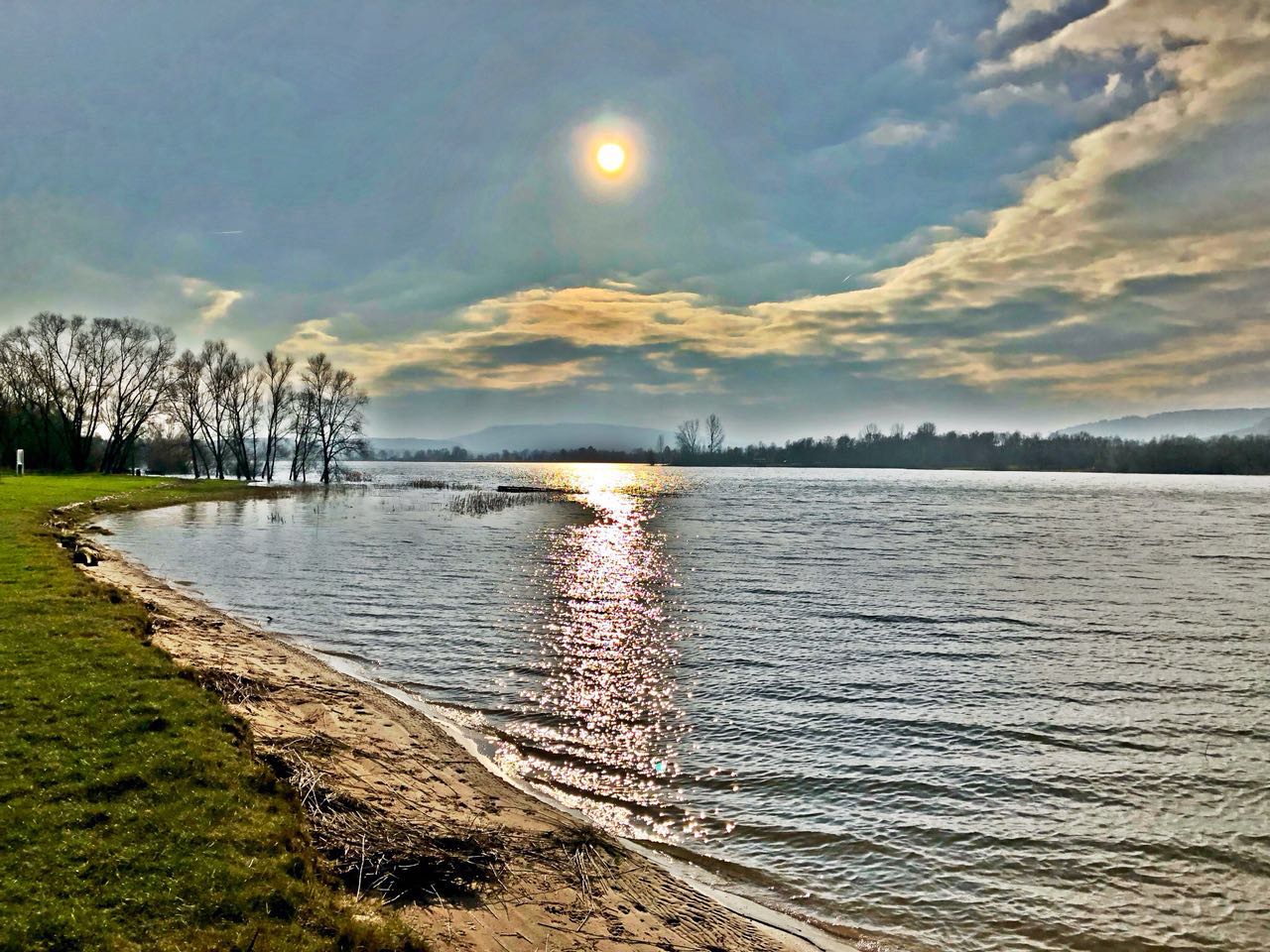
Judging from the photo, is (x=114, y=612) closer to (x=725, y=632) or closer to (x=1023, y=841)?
(x=725, y=632)

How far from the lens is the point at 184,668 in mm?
10352

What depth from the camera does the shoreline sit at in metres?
5.98

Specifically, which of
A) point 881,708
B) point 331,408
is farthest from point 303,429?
point 881,708

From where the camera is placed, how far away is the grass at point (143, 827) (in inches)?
186

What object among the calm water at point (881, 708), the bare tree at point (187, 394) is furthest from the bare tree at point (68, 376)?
the calm water at point (881, 708)

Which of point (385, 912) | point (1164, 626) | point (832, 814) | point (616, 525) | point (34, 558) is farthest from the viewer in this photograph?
point (616, 525)

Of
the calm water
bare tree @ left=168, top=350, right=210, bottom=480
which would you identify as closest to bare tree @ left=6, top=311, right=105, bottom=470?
bare tree @ left=168, top=350, right=210, bottom=480

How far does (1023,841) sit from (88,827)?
33.3 feet

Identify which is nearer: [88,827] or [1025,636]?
[88,827]

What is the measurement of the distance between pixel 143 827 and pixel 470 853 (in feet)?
9.60

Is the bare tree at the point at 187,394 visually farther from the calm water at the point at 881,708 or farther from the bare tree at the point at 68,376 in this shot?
the calm water at the point at 881,708

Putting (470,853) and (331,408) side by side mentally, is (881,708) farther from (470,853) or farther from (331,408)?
(331,408)

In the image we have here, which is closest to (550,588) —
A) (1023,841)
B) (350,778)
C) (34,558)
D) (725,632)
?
(725,632)

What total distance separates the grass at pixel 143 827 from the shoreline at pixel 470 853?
593 millimetres
